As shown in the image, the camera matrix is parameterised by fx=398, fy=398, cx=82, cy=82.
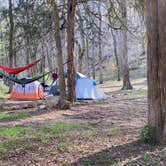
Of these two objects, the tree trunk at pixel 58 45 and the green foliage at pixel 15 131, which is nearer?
the green foliage at pixel 15 131

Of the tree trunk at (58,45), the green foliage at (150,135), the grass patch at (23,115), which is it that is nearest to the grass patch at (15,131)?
the grass patch at (23,115)

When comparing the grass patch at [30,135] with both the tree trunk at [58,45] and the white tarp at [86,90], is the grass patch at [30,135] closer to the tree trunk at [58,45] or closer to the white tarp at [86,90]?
the tree trunk at [58,45]

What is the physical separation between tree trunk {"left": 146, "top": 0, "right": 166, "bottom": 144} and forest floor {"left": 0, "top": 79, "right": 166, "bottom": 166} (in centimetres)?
36

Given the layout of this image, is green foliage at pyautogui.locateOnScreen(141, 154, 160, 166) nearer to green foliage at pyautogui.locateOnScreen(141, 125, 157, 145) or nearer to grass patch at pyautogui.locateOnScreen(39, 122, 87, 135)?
green foliage at pyautogui.locateOnScreen(141, 125, 157, 145)

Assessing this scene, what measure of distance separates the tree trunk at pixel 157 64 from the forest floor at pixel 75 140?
36 centimetres

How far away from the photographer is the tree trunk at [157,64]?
4977 millimetres

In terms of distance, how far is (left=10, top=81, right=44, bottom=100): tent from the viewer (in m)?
14.7

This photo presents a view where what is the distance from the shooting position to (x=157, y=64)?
506 centimetres

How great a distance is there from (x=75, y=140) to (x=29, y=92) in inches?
374

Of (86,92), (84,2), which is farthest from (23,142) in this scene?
(86,92)

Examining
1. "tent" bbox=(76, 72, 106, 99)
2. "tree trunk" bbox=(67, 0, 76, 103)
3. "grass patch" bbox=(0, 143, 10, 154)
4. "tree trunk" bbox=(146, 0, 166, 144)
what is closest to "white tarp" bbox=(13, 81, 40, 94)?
"tent" bbox=(76, 72, 106, 99)

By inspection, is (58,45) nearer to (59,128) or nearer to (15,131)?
(59,128)

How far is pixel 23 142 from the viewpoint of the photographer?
5.48m

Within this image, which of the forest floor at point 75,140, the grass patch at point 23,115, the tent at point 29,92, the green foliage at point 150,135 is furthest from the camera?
the tent at point 29,92
